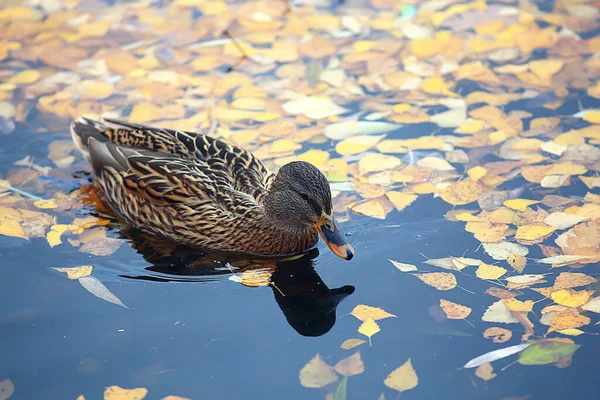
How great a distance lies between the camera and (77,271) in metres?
6.13

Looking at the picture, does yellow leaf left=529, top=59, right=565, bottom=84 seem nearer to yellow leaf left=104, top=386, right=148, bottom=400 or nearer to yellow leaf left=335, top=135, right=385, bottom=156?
yellow leaf left=335, top=135, right=385, bottom=156

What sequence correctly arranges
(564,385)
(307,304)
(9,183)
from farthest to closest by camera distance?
1. (9,183)
2. (307,304)
3. (564,385)

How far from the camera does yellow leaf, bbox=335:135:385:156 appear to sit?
24.6ft

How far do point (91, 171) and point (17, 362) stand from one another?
8.16 ft

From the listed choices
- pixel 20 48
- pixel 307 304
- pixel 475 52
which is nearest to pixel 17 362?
pixel 307 304

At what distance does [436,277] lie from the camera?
5918 millimetres

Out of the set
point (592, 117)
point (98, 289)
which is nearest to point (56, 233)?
point (98, 289)

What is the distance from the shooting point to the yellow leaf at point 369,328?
5453 millimetres

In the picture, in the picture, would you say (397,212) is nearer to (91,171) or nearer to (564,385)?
(564,385)

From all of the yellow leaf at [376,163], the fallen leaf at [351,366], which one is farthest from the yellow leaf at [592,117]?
the fallen leaf at [351,366]

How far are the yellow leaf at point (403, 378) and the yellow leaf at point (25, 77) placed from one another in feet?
18.6

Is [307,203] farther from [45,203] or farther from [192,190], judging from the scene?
[45,203]

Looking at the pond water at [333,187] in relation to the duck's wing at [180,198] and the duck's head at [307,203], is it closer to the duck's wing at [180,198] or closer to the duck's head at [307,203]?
the duck's wing at [180,198]

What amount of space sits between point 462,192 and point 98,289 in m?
3.23
